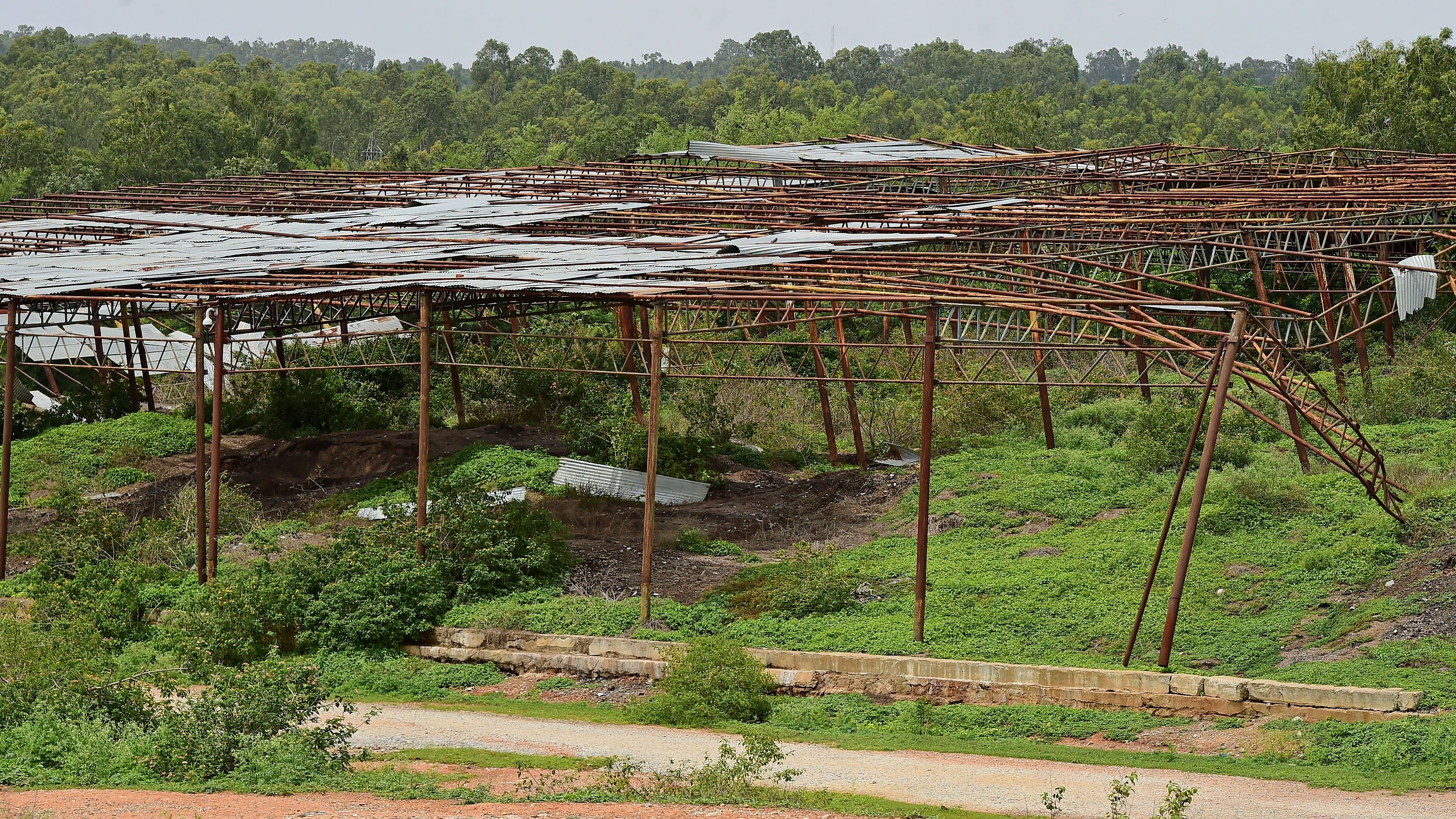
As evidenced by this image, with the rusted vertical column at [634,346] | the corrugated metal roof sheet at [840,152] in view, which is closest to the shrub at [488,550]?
the rusted vertical column at [634,346]

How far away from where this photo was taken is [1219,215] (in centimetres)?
2650

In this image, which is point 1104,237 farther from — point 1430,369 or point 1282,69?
point 1282,69

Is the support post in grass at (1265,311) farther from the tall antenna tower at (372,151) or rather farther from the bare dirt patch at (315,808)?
the tall antenna tower at (372,151)

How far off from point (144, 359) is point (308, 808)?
20429 millimetres

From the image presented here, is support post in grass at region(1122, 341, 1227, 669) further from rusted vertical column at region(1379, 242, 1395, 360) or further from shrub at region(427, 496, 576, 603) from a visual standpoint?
rusted vertical column at region(1379, 242, 1395, 360)

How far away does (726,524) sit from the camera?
2484 centimetres

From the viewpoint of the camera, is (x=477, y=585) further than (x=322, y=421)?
No

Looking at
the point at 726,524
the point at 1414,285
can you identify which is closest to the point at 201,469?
the point at 726,524

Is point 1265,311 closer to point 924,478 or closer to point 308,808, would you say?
point 924,478

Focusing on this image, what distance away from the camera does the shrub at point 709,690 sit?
16.0 m

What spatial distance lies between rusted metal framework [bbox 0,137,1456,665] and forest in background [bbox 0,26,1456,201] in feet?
44.8

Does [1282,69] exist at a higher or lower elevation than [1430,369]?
higher

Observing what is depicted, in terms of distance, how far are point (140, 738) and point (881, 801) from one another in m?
6.60

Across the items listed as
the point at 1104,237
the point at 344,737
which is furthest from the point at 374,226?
the point at 344,737
